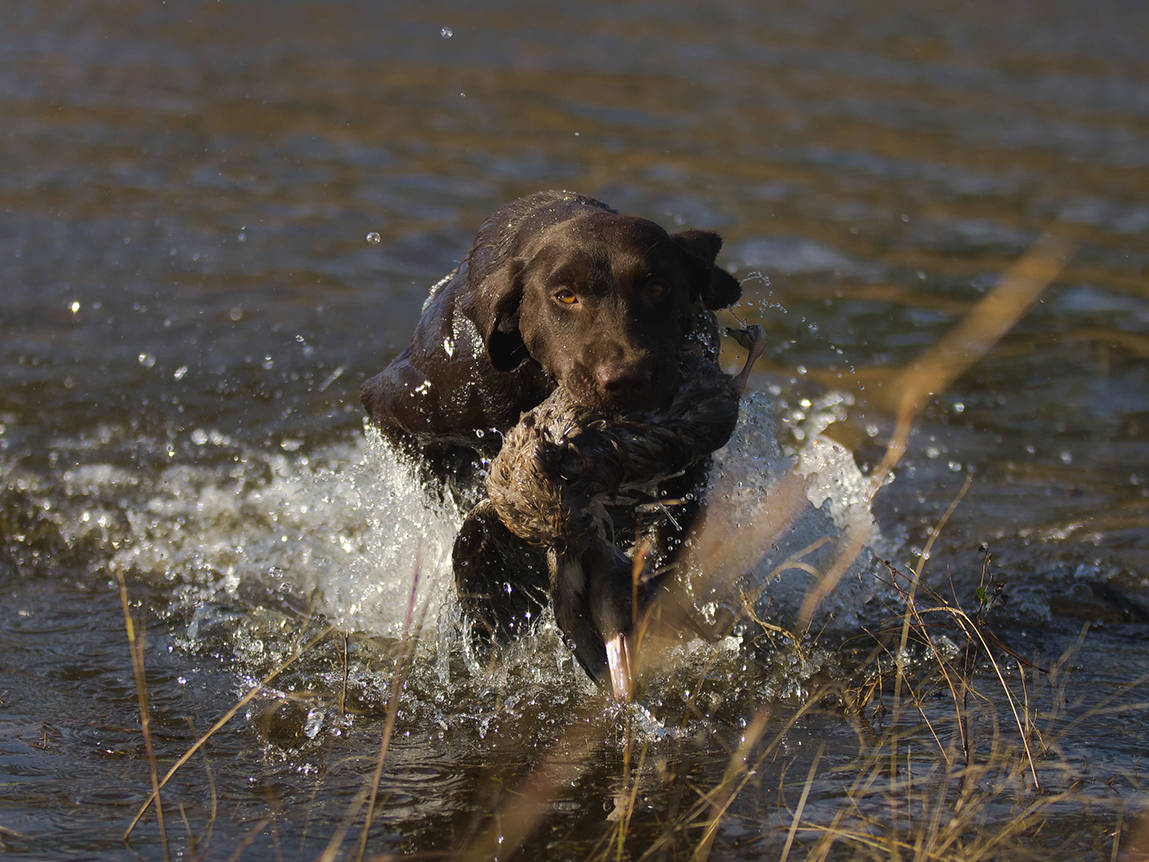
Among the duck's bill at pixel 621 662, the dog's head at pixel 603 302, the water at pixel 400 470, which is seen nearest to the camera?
the duck's bill at pixel 621 662

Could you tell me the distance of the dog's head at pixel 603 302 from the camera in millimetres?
3432

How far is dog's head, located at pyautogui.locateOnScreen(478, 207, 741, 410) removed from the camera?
11.3 ft

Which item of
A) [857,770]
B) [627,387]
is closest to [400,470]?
[627,387]

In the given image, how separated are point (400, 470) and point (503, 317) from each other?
121 centimetres

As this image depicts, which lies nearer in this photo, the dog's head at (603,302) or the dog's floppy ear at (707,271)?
the dog's head at (603,302)

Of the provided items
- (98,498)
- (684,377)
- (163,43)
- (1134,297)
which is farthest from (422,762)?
(163,43)

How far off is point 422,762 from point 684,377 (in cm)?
127

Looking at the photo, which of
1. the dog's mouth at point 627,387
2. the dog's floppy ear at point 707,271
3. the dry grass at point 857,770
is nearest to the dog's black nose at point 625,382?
the dog's mouth at point 627,387

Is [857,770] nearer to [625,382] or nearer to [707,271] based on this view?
[625,382]

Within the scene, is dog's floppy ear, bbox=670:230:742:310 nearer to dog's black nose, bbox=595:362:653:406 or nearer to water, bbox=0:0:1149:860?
dog's black nose, bbox=595:362:653:406

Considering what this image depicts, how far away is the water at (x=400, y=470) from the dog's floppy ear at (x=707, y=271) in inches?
32.6

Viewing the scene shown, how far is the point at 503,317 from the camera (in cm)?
391

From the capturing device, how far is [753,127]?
46.5 ft

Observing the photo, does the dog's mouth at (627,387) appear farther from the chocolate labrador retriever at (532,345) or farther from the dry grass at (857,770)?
the dry grass at (857,770)
